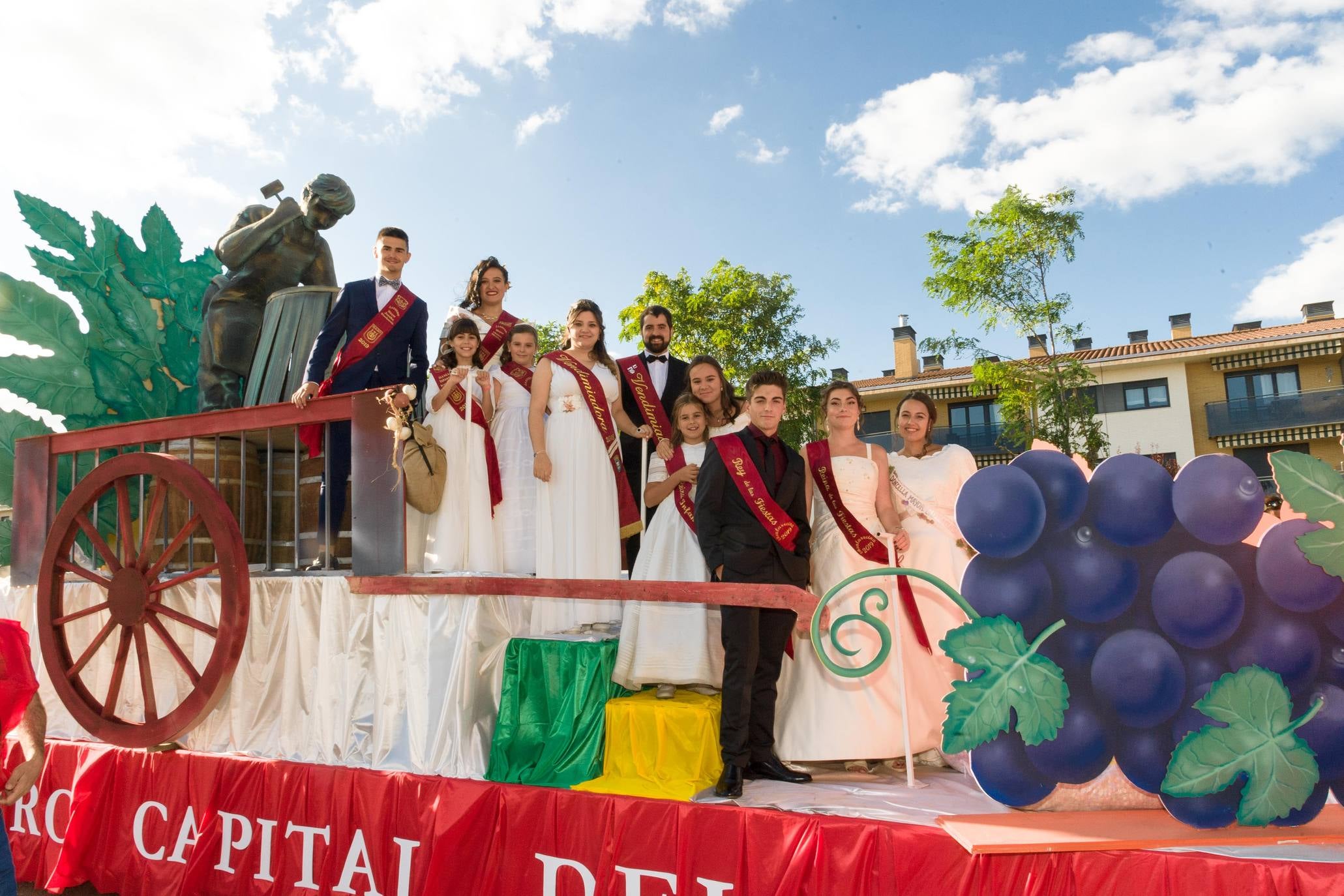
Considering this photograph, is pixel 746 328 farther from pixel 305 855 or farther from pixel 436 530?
pixel 305 855

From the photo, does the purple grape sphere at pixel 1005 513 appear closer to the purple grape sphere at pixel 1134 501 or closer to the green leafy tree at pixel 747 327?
the purple grape sphere at pixel 1134 501

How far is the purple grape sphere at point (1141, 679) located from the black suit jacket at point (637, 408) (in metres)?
2.76

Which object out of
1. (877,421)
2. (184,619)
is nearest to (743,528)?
(184,619)

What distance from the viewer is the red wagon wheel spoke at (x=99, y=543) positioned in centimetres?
484

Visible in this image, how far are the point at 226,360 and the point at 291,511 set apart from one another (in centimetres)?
135

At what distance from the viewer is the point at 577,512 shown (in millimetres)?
4648

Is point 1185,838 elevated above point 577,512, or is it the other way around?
point 577,512

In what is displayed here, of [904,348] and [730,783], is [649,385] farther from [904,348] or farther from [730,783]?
[904,348]

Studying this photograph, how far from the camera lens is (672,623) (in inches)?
157

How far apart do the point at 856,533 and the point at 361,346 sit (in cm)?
266

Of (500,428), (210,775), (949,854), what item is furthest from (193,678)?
(949,854)

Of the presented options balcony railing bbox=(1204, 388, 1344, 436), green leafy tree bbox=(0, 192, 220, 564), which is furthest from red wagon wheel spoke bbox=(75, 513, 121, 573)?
balcony railing bbox=(1204, 388, 1344, 436)

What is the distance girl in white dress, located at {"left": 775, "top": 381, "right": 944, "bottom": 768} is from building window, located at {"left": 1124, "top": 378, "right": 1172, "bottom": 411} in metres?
23.7

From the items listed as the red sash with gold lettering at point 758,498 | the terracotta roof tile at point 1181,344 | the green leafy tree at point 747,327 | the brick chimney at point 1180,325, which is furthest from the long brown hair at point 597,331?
the brick chimney at point 1180,325
